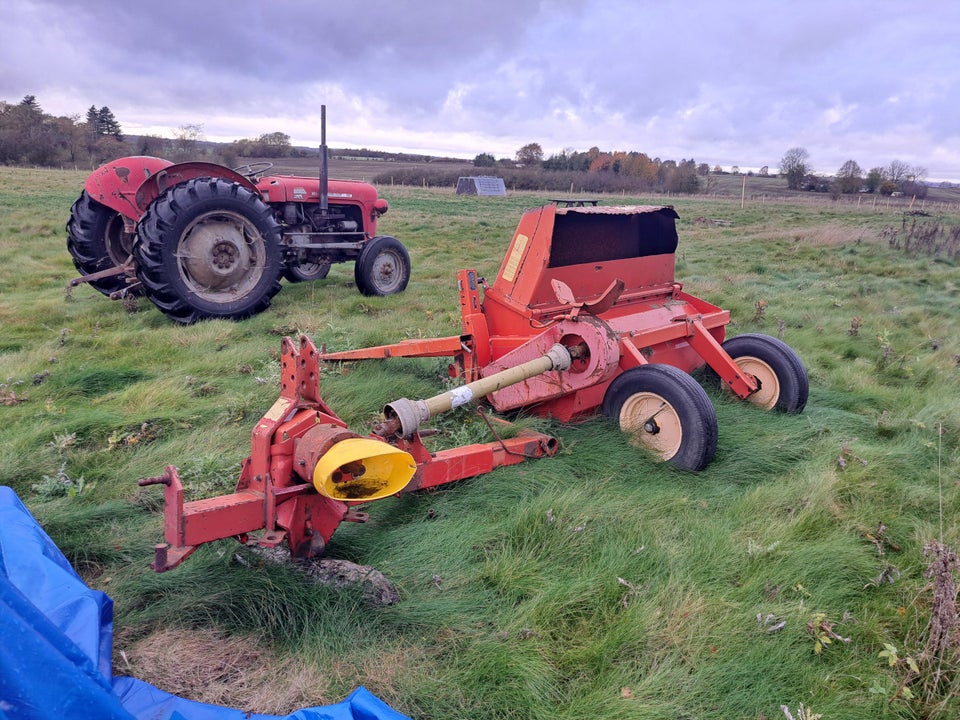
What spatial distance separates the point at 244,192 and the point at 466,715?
223 inches

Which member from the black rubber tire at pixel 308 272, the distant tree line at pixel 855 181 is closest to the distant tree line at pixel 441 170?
the distant tree line at pixel 855 181

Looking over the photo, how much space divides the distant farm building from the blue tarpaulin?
3690 cm

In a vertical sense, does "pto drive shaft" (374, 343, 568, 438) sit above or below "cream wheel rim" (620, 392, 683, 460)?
above

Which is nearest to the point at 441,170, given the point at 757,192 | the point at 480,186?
the point at 480,186

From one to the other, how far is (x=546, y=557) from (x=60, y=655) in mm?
1846

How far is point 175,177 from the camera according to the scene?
22.1ft

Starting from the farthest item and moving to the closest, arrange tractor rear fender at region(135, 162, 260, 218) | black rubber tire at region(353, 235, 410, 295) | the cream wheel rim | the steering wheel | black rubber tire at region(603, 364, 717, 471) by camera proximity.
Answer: black rubber tire at region(353, 235, 410, 295) → the steering wheel → tractor rear fender at region(135, 162, 260, 218) → the cream wheel rim → black rubber tire at region(603, 364, 717, 471)

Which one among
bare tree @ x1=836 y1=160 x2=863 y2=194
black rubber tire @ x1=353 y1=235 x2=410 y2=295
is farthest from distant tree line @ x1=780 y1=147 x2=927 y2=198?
black rubber tire @ x1=353 y1=235 x2=410 y2=295

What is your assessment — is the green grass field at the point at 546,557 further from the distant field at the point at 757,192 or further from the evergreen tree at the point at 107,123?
the evergreen tree at the point at 107,123

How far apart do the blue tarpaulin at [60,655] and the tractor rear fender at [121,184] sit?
5.18 m

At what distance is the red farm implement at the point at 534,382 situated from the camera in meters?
2.25

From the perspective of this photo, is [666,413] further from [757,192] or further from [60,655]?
[757,192]

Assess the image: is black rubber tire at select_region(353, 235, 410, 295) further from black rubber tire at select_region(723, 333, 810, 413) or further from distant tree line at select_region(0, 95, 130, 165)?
distant tree line at select_region(0, 95, 130, 165)

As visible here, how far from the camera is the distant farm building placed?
3784cm
